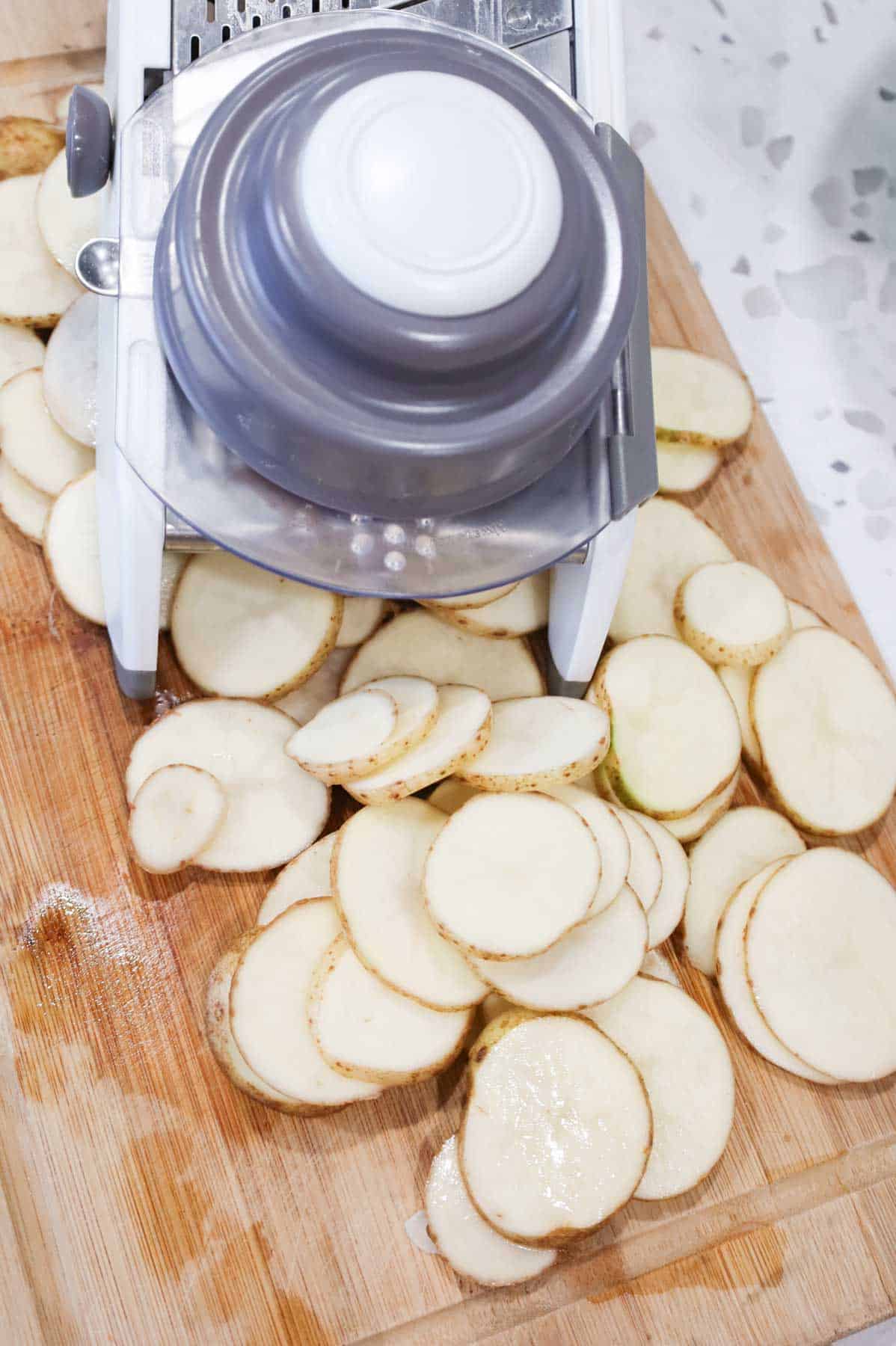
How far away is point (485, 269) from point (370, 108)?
0.57 feet

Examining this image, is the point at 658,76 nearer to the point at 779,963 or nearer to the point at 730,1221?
the point at 779,963

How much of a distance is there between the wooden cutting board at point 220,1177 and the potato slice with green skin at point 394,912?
171 mm

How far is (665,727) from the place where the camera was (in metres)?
1.59

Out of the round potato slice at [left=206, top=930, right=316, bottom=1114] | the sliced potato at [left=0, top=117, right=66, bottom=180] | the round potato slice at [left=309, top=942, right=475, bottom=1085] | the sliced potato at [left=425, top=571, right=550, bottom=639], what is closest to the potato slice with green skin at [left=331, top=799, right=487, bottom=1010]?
the round potato slice at [left=309, top=942, right=475, bottom=1085]

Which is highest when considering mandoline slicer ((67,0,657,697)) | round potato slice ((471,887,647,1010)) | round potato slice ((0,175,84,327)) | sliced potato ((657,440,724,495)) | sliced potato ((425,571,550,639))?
mandoline slicer ((67,0,657,697))

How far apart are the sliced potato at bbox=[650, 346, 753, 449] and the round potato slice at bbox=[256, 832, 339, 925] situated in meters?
0.77

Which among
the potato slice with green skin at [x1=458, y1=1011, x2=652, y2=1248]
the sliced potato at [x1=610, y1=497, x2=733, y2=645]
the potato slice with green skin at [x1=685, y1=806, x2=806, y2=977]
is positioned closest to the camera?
the potato slice with green skin at [x1=458, y1=1011, x2=652, y2=1248]

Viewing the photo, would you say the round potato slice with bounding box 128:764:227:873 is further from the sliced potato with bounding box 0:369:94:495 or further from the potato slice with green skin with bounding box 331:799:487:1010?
the sliced potato with bounding box 0:369:94:495

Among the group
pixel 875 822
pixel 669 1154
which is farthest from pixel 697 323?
pixel 669 1154

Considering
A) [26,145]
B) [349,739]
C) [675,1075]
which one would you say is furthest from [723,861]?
[26,145]

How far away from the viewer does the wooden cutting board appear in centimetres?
140

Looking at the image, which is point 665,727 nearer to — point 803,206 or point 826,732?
point 826,732

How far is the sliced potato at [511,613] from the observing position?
1603mm

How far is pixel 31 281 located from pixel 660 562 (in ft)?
3.11
